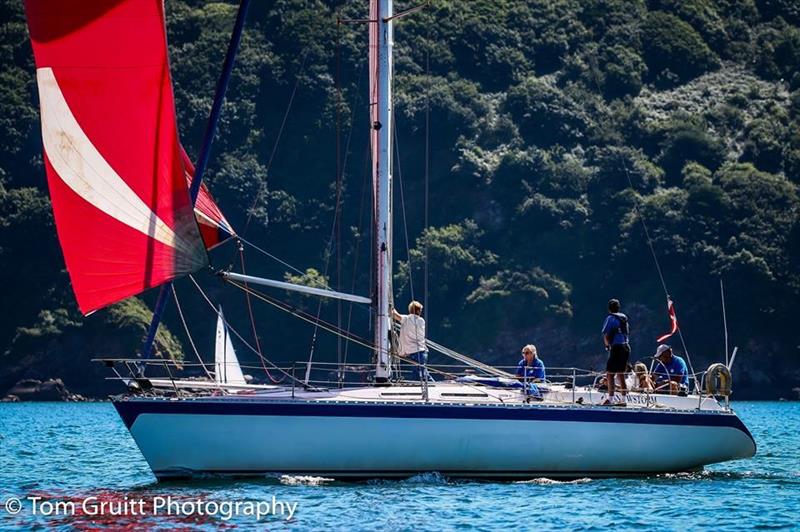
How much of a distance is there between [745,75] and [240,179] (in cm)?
3744

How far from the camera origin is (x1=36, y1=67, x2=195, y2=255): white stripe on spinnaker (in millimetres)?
21562

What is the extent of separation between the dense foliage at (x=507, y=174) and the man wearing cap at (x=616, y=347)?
50377 millimetres

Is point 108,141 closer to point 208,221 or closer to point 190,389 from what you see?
point 208,221

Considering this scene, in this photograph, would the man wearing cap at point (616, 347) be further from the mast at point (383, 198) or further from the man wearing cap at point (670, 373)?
the mast at point (383, 198)

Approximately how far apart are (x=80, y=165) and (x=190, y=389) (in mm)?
4116

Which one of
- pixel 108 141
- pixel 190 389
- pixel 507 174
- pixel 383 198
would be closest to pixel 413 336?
pixel 383 198

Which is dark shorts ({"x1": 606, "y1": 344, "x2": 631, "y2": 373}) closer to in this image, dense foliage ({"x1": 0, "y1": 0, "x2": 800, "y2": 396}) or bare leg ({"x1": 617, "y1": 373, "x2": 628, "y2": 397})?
bare leg ({"x1": 617, "y1": 373, "x2": 628, "y2": 397})

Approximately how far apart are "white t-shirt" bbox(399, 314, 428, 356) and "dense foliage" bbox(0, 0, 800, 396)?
161ft

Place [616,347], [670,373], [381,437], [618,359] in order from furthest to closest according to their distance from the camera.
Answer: [670,373]
[618,359]
[616,347]
[381,437]

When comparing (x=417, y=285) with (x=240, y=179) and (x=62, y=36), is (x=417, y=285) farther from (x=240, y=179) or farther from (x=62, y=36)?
(x=62, y=36)

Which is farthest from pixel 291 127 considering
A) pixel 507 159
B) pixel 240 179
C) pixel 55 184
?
pixel 55 184

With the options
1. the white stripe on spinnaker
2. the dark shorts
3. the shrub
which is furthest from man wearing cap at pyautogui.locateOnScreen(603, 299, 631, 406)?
the shrub

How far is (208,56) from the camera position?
99188mm

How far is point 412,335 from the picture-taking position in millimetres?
24500
